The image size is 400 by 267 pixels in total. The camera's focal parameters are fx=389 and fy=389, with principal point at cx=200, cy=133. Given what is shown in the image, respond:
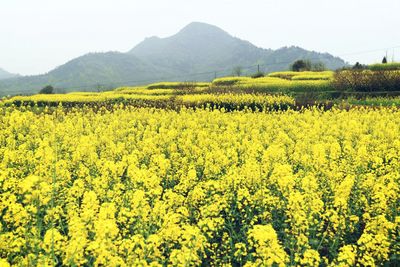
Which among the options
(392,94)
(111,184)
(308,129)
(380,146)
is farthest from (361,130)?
(392,94)

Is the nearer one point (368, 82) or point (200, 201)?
point (200, 201)

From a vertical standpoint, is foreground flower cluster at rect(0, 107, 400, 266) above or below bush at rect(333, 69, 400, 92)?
below

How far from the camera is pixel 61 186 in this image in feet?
24.6

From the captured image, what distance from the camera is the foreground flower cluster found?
447 centimetres

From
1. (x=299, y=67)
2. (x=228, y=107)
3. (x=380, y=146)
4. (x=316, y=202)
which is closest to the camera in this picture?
(x=316, y=202)

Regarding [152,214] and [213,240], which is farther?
[213,240]

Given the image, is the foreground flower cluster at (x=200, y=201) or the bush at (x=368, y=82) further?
the bush at (x=368, y=82)

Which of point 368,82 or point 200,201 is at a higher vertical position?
point 368,82

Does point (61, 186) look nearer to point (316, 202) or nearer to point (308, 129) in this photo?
point (316, 202)

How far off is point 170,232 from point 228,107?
18.0m

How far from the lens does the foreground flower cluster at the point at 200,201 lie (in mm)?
4469

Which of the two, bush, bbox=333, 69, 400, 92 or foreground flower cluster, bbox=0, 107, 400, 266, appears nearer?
foreground flower cluster, bbox=0, 107, 400, 266

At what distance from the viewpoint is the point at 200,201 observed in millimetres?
6844

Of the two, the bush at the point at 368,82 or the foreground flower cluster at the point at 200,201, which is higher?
the bush at the point at 368,82
